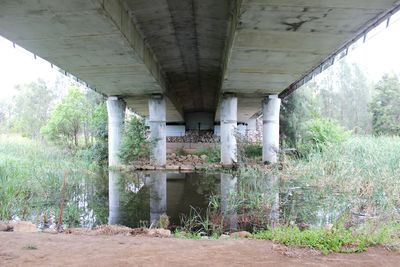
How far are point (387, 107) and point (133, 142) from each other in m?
27.3

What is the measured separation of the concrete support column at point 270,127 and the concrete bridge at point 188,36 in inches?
51.0

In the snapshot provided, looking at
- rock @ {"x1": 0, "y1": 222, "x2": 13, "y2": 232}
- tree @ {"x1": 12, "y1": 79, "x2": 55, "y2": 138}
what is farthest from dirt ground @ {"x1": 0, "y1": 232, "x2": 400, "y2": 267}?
tree @ {"x1": 12, "y1": 79, "x2": 55, "y2": 138}

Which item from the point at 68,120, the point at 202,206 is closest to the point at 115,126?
the point at 68,120

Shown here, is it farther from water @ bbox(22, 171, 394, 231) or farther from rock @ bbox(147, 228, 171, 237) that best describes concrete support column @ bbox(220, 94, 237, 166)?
rock @ bbox(147, 228, 171, 237)

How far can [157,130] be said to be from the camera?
17.6 meters

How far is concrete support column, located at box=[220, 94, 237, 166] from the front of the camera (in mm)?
16656

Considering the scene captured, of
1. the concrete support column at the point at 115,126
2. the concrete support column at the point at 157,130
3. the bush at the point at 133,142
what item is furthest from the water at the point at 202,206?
the concrete support column at the point at 157,130

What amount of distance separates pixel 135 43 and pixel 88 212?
430 cm

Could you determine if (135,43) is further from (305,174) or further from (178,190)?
(305,174)

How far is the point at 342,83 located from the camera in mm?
57438

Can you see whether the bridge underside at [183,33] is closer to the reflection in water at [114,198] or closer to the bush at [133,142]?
the bush at [133,142]

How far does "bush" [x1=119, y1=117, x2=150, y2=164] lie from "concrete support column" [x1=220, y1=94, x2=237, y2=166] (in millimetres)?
3537

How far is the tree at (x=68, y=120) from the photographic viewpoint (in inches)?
1004

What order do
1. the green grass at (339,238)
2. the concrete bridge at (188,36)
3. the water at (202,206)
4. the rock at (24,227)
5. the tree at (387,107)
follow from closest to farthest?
the green grass at (339,238)
the rock at (24,227)
the water at (202,206)
the concrete bridge at (188,36)
the tree at (387,107)
